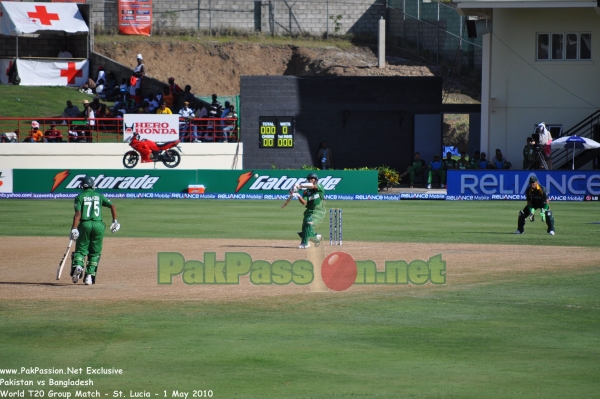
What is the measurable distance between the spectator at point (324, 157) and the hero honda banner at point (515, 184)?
7853 mm

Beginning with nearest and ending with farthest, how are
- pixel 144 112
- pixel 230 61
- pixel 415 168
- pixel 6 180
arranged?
pixel 6 180, pixel 415 168, pixel 144 112, pixel 230 61

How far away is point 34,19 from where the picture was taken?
170 ft

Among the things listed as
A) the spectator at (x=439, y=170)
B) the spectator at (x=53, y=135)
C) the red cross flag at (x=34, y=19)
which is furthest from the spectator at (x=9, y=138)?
the spectator at (x=439, y=170)

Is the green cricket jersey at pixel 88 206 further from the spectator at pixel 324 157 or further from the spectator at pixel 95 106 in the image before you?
the spectator at pixel 95 106

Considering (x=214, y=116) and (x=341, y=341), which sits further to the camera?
(x=214, y=116)

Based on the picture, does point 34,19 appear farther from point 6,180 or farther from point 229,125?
point 6,180

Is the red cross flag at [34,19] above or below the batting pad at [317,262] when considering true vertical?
above

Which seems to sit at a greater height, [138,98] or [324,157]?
[138,98]

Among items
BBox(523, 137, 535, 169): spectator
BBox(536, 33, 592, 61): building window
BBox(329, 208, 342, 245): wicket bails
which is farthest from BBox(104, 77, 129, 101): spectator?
BBox(329, 208, 342, 245): wicket bails

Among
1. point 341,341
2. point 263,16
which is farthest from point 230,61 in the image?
point 341,341

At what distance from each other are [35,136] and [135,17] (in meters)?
20.4

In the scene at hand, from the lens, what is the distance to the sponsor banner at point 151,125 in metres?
42.7

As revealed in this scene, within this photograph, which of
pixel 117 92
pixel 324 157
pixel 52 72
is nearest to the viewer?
pixel 324 157

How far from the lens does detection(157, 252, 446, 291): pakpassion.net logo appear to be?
17.8 m
